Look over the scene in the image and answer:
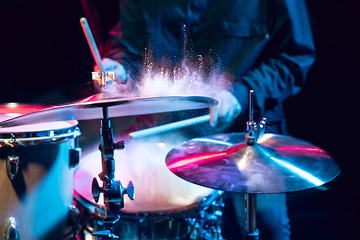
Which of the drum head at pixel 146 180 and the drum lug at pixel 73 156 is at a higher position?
the drum lug at pixel 73 156

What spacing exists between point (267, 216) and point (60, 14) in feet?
5.36

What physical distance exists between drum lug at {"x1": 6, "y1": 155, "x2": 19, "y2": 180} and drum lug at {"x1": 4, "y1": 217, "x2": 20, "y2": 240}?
0.14m

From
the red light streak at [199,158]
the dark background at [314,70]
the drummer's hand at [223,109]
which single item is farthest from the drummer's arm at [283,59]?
the red light streak at [199,158]

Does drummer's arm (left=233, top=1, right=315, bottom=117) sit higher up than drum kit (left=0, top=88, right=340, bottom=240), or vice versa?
drummer's arm (left=233, top=1, right=315, bottom=117)

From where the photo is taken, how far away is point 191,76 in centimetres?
133

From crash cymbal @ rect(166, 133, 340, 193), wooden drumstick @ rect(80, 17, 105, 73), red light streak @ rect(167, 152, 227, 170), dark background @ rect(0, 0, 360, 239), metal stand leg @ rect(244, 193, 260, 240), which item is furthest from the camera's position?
dark background @ rect(0, 0, 360, 239)

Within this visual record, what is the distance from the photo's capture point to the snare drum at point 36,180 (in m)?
0.91

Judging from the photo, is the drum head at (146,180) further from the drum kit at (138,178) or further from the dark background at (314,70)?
the dark background at (314,70)

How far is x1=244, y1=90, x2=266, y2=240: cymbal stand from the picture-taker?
35.5 inches

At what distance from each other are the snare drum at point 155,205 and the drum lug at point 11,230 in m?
0.21

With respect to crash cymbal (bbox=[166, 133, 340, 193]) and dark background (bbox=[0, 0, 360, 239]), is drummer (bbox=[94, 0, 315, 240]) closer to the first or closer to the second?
dark background (bbox=[0, 0, 360, 239])

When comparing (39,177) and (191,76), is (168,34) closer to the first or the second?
(191,76)

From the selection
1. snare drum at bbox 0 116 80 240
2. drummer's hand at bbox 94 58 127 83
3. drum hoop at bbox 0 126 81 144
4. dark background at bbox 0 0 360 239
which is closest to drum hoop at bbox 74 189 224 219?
snare drum at bbox 0 116 80 240

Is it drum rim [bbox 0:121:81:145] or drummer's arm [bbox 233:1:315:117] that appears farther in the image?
drummer's arm [bbox 233:1:315:117]
